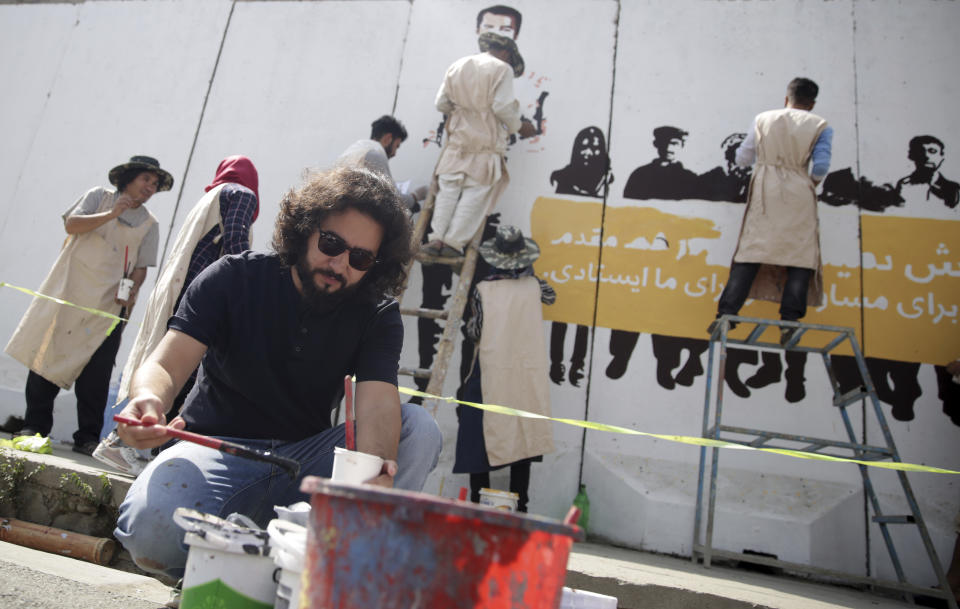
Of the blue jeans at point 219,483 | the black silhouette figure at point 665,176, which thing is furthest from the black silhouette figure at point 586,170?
the blue jeans at point 219,483

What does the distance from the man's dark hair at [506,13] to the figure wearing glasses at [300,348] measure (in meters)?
3.14

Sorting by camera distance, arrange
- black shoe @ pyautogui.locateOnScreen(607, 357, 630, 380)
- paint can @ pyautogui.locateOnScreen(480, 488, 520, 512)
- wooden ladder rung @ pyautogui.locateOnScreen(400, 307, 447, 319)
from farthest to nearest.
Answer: black shoe @ pyautogui.locateOnScreen(607, 357, 630, 380) < wooden ladder rung @ pyautogui.locateOnScreen(400, 307, 447, 319) < paint can @ pyautogui.locateOnScreen(480, 488, 520, 512)

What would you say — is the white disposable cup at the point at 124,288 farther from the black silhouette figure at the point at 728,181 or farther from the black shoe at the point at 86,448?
the black silhouette figure at the point at 728,181

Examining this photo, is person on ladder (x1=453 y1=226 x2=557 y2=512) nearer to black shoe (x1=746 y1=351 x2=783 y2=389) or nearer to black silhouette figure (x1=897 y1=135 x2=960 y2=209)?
black shoe (x1=746 y1=351 x2=783 y2=389)

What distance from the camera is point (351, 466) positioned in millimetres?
1297

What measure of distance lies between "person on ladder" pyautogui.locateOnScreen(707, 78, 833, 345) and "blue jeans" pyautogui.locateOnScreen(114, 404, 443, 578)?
2347mm

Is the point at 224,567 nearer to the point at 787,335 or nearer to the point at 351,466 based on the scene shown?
the point at 351,466

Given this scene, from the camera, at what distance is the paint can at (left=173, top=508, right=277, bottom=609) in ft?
3.98

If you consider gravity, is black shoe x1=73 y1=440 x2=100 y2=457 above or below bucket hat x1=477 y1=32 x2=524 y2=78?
below

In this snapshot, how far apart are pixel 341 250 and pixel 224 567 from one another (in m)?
0.82

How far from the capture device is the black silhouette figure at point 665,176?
410cm

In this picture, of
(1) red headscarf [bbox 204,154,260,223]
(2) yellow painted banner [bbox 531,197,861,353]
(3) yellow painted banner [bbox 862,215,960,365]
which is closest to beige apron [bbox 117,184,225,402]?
(1) red headscarf [bbox 204,154,260,223]

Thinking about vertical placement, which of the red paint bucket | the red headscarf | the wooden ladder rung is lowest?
the red paint bucket

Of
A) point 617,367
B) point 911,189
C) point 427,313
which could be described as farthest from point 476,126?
point 911,189
